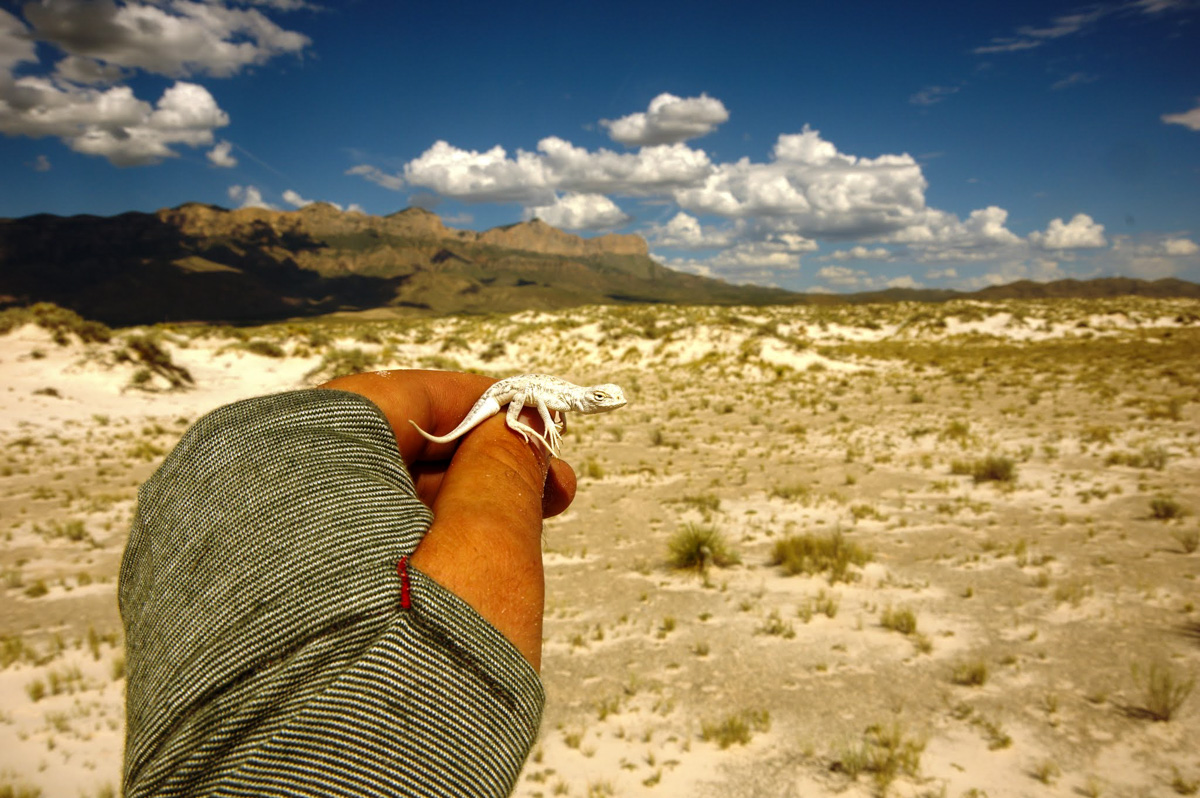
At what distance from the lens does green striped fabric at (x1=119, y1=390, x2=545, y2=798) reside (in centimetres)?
101

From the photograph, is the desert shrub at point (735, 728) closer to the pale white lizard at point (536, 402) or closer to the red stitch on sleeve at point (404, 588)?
the pale white lizard at point (536, 402)

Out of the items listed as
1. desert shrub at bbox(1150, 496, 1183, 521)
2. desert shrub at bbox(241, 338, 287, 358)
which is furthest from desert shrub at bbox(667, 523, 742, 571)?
desert shrub at bbox(241, 338, 287, 358)

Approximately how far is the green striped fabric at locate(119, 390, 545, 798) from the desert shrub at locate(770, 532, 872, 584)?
729 centimetres

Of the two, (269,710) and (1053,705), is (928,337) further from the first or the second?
(269,710)

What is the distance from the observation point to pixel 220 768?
1.01 metres

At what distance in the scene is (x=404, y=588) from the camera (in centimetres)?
117

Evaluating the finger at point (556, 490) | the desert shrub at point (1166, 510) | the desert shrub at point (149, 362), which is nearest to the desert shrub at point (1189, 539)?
the desert shrub at point (1166, 510)

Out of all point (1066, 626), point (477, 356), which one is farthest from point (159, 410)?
point (1066, 626)

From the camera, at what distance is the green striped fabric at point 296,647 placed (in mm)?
1011

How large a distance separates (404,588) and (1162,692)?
6365 millimetres

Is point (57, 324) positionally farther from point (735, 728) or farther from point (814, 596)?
point (735, 728)

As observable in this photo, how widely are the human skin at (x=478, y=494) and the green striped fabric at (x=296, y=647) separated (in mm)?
80

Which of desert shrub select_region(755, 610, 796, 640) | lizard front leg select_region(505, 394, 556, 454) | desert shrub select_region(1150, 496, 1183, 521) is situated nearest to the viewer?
→ lizard front leg select_region(505, 394, 556, 454)

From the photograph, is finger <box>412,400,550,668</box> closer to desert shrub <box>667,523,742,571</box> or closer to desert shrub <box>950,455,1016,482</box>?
desert shrub <box>667,523,742,571</box>
